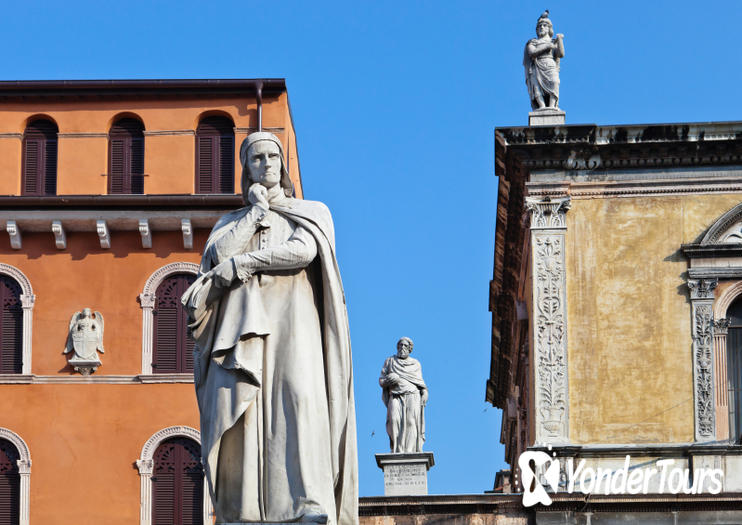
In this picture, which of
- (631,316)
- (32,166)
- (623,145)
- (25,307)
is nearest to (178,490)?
(25,307)

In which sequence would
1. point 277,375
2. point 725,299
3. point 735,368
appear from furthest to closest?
point 725,299
point 735,368
point 277,375

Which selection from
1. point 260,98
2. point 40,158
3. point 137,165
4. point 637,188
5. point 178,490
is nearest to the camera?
point 637,188

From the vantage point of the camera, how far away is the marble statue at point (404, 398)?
29422 millimetres

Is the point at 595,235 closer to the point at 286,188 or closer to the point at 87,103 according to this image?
the point at 87,103

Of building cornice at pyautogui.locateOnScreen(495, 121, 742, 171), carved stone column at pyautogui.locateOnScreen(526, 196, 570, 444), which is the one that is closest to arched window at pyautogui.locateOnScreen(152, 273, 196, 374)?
carved stone column at pyautogui.locateOnScreen(526, 196, 570, 444)

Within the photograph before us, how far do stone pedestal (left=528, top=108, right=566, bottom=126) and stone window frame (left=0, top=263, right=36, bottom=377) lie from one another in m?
11.3

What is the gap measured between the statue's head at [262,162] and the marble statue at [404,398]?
20.4 meters

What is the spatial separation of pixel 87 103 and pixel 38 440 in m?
7.19

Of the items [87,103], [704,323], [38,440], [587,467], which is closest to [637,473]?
[587,467]

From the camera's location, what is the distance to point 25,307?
121ft

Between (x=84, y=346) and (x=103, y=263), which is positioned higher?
(x=103, y=263)

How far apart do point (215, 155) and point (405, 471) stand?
11137mm

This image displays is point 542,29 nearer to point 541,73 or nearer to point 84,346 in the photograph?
point 541,73

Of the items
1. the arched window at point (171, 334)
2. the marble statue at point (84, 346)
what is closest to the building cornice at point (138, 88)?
the arched window at point (171, 334)
